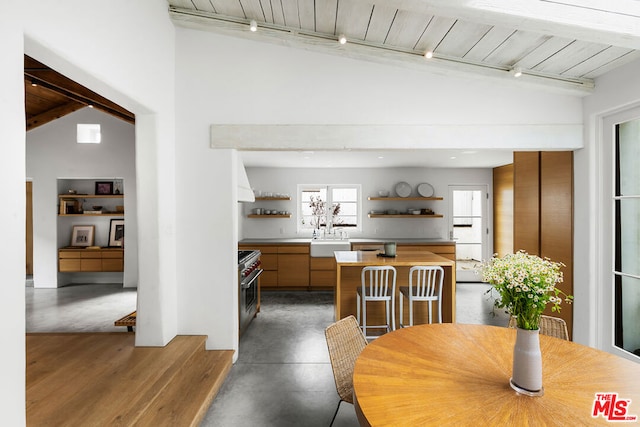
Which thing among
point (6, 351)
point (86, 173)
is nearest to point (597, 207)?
point (6, 351)

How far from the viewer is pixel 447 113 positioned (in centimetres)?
319

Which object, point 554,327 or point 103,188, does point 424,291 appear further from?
point 103,188

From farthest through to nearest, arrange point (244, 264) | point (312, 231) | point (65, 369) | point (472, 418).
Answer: point (312, 231) < point (244, 264) < point (65, 369) < point (472, 418)

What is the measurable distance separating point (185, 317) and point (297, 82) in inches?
99.3

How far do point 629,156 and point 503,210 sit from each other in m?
3.96

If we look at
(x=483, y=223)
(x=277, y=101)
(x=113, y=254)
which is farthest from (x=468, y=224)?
(x=113, y=254)

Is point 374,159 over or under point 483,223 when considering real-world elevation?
over

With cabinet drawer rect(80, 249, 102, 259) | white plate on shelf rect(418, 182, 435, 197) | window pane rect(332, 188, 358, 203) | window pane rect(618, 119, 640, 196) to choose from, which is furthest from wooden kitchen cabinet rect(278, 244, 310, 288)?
window pane rect(618, 119, 640, 196)

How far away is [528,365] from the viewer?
138cm

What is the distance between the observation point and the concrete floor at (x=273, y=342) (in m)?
2.49

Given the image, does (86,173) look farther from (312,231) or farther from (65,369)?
(65,369)

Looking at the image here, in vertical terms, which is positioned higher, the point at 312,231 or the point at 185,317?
the point at 312,231

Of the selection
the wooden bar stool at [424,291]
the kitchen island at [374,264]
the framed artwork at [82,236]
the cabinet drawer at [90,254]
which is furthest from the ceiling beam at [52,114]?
the wooden bar stool at [424,291]

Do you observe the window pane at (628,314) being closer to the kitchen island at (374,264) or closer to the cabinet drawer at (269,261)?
the kitchen island at (374,264)
